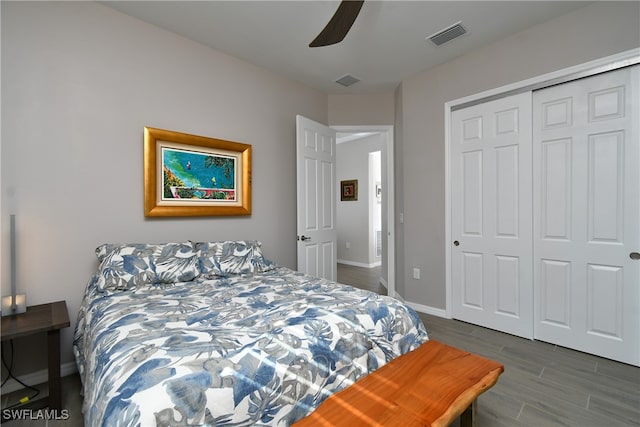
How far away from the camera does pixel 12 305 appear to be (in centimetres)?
176

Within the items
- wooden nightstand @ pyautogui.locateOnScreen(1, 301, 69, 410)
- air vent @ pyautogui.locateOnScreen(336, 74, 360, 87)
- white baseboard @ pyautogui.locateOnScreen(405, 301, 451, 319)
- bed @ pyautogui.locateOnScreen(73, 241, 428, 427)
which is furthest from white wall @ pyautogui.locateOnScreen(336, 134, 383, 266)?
wooden nightstand @ pyautogui.locateOnScreen(1, 301, 69, 410)

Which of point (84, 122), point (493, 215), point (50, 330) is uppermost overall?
point (84, 122)

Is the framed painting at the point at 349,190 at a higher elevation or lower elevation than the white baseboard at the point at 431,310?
higher

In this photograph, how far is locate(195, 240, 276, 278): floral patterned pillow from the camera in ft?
7.72

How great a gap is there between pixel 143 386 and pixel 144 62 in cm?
258

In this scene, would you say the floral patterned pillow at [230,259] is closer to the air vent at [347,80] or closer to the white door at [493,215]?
the white door at [493,215]

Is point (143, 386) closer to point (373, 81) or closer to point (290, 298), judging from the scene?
point (290, 298)

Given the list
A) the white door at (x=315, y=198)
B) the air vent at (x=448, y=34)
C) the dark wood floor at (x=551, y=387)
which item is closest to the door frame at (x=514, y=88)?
the air vent at (x=448, y=34)

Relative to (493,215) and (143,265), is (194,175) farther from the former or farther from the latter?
(493,215)

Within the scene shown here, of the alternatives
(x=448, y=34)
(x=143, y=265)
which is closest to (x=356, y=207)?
(x=448, y=34)

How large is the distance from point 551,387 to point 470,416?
3.28ft

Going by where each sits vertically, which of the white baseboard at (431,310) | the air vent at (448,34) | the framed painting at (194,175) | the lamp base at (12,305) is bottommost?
the white baseboard at (431,310)

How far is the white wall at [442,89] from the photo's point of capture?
2281mm

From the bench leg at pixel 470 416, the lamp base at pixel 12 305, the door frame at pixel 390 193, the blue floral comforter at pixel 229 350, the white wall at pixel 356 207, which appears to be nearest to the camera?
the blue floral comforter at pixel 229 350
